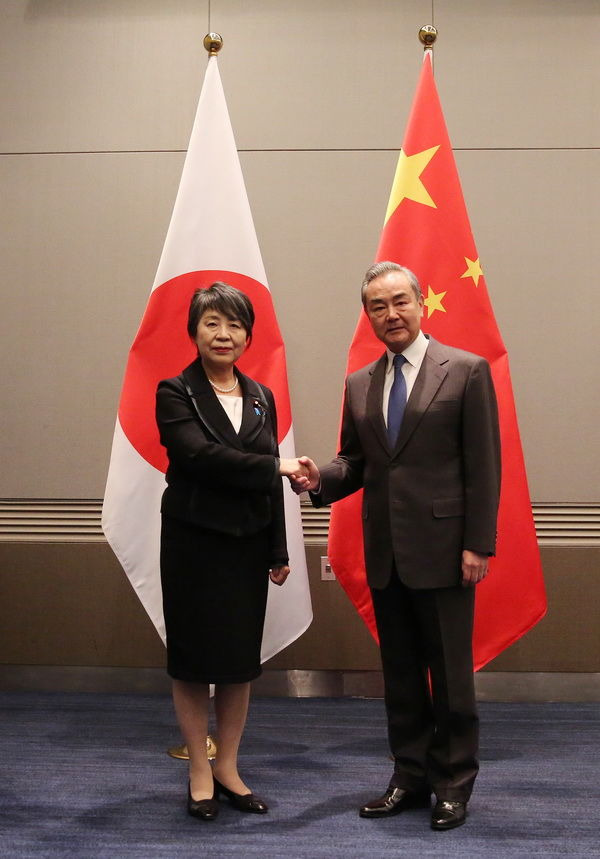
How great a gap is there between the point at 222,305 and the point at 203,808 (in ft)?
4.84

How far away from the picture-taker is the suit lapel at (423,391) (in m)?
2.55

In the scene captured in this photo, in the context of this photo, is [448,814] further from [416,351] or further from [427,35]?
[427,35]

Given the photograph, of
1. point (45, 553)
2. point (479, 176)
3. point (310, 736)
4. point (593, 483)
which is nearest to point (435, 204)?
point (479, 176)

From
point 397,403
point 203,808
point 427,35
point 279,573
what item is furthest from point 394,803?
point 427,35

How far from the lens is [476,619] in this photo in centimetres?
334

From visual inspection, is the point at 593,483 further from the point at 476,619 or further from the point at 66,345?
the point at 66,345

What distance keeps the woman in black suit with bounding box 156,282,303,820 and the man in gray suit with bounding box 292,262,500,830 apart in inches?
7.9

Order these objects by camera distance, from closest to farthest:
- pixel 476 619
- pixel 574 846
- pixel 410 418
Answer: pixel 574 846 → pixel 410 418 → pixel 476 619

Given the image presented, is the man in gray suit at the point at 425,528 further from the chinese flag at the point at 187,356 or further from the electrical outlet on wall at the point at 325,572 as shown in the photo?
the electrical outlet on wall at the point at 325,572

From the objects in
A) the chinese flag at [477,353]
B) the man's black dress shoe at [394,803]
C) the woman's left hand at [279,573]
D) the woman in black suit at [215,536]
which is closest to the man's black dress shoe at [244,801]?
the woman in black suit at [215,536]

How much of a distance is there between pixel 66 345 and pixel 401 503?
86.1 inches

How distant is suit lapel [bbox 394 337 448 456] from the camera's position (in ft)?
8.38

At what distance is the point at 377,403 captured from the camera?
8.75ft

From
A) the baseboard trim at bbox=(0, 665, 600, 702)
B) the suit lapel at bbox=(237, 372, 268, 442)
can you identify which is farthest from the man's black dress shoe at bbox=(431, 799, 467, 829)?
the baseboard trim at bbox=(0, 665, 600, 702)
